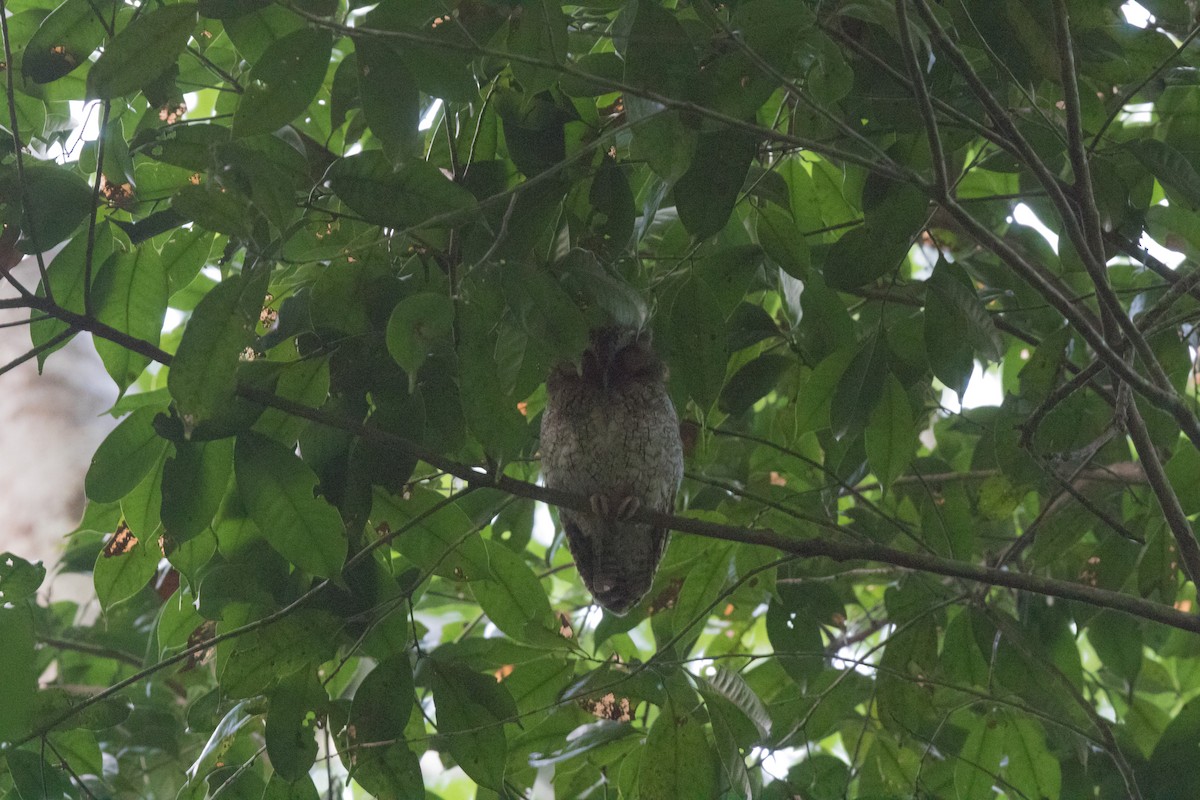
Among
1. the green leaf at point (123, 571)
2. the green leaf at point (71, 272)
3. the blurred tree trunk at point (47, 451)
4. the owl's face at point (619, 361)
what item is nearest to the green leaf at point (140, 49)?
the green leaf at point (71, 272)

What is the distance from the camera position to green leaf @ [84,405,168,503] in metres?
1.30

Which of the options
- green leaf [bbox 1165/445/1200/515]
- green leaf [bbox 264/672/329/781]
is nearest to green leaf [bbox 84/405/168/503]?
green leaf [bbox 264/672/329/781]

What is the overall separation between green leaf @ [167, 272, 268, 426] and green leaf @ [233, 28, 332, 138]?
0.17 metres

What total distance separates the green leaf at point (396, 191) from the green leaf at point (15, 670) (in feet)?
2.35

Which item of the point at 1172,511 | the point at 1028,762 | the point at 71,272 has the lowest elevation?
the point at 1028,762

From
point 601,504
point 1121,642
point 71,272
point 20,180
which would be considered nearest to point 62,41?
point 20,180

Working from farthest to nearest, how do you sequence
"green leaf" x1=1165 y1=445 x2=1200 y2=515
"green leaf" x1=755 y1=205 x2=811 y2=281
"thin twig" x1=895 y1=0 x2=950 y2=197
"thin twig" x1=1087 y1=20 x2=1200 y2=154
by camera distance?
"green leaf" x1=1165 y1=445 x2=1200 y2=515
"green leaf" x1=755 y1=205 x2=811 y2=281
"thin twig" x1=1087 y1=20 x2=1200 y2=154
"thin twig" x1=895 y1=0 x2=950 y2=197

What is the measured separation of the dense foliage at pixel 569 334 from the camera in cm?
113

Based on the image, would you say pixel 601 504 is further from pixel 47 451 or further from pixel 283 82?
pixel 47 451

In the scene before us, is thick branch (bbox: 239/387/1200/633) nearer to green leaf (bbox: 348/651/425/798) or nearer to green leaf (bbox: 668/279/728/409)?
green leaf (bbox: 668/279/728/409)

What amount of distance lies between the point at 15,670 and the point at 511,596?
2.19 feet

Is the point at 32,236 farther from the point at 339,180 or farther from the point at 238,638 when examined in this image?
the point at 238,638

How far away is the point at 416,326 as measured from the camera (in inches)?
42.2

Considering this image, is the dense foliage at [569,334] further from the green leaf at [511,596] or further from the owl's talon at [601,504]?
the owl's talon at [601,504]
